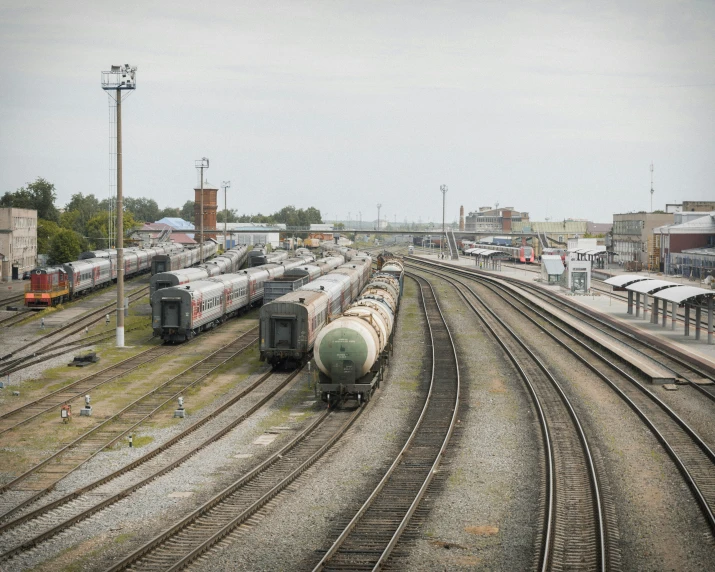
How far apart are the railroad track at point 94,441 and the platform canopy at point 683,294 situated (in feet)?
79.8

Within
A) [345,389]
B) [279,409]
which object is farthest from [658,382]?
[279,409]

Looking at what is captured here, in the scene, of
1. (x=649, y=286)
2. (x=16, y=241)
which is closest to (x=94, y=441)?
(x=649, y=286)

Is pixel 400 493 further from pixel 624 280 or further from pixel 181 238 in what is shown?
pixel 181 238

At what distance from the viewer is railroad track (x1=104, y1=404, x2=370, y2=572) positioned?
1619 centimetres

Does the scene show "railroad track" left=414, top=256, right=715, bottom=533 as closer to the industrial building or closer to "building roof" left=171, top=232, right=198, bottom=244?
the industrial building

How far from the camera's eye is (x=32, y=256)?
92.8 m

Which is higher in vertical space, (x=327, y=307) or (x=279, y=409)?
(x=327, y=307)

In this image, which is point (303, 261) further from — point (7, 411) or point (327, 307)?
point (7, 411)

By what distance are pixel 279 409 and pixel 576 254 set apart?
267 feet

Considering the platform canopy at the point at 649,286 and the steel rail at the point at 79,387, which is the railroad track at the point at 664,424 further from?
the steel rail at the point at 79,387

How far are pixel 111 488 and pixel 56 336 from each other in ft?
96.2

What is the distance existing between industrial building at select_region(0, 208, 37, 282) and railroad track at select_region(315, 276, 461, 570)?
62.3 metres

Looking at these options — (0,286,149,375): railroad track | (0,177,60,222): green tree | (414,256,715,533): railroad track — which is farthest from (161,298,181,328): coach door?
(0,177,60,222): green tree

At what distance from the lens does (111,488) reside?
2053cm
